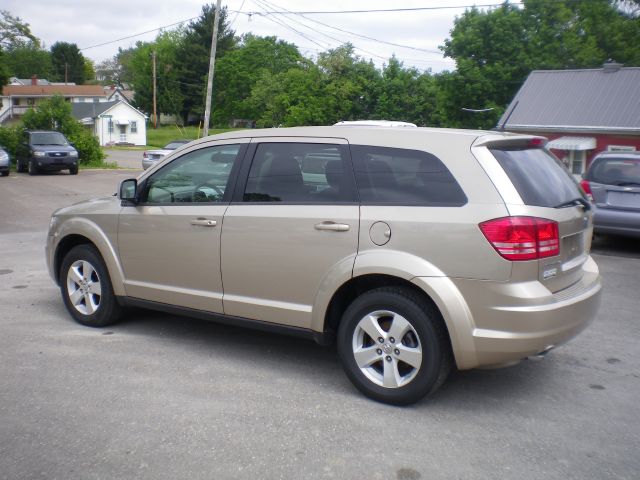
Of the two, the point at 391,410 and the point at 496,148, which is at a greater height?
the point at 496,148

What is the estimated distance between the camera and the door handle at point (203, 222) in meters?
5.36

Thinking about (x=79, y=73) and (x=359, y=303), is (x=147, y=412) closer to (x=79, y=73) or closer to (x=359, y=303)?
(x=359, y=303)

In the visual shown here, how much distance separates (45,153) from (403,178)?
2636cm

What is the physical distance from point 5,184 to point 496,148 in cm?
2281

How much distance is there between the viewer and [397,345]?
14.8ft

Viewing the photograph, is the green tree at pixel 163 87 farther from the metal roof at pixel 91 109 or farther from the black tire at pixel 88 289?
the black tire at pixel 88 289

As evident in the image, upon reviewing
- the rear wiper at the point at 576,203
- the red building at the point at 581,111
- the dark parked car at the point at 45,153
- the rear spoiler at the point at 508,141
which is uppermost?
the red building at the point at 581,111

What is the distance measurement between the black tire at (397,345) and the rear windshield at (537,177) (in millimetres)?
939

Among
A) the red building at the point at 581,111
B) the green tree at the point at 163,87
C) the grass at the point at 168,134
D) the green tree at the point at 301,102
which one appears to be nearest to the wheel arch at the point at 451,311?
the red building at the point at 581,111

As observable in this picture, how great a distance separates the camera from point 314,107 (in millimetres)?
51469

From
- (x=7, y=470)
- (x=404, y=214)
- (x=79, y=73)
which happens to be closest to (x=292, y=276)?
(x=404, y=214)

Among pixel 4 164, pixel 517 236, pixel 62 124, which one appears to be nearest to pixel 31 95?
pixel 62 124

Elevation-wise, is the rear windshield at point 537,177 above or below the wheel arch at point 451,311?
above

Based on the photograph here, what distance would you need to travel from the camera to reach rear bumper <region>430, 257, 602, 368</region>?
419 centimetres
